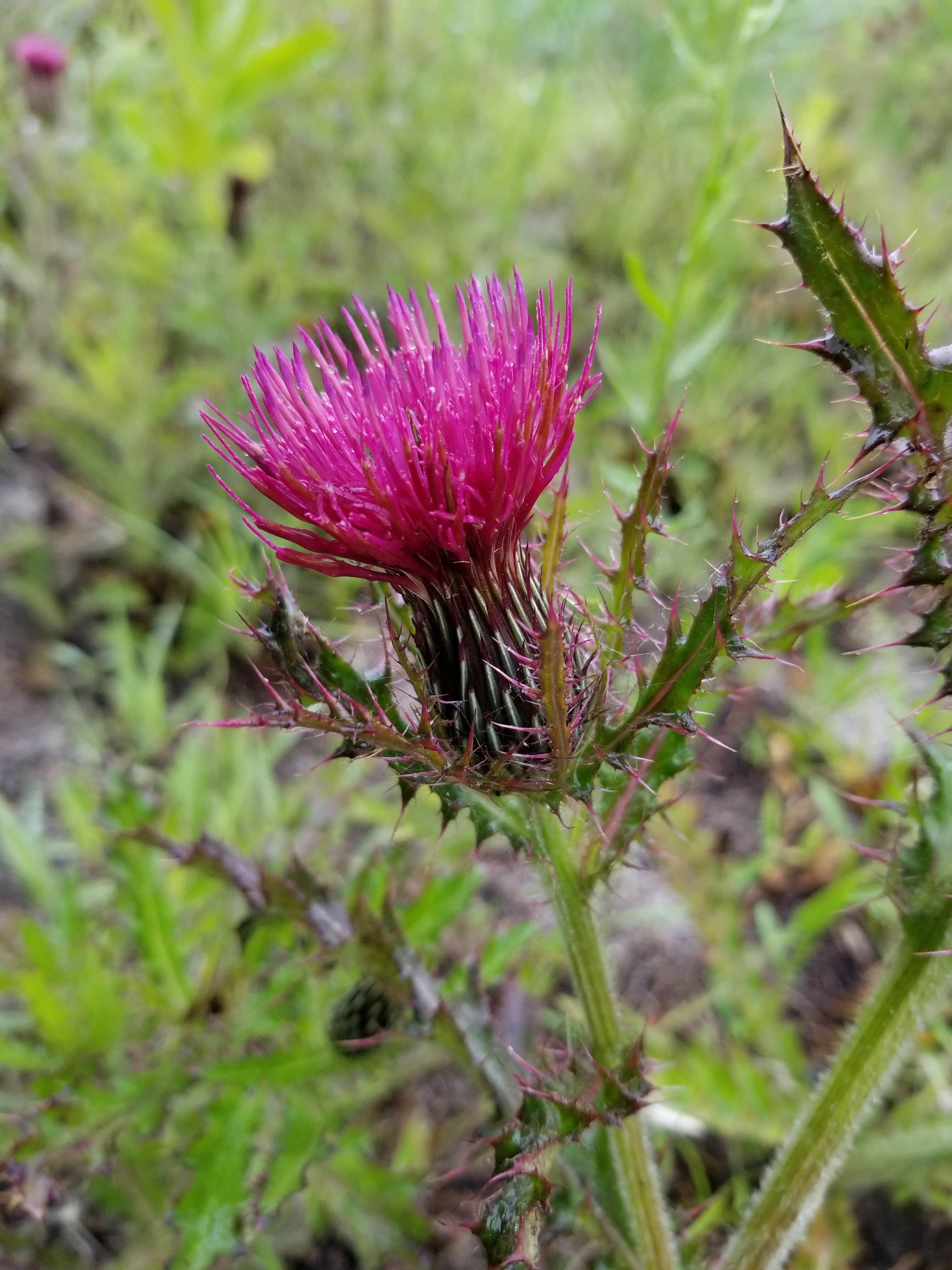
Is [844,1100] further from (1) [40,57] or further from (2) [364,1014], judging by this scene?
(1) [40,57]

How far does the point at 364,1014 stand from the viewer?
4.79 feet

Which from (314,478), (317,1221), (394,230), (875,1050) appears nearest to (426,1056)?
(317,1221)

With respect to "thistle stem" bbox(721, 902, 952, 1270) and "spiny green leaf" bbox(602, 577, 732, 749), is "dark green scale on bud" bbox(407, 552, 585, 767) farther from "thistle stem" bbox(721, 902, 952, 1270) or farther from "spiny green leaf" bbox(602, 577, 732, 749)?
"thistle stem" bbox(721, 902, 952, 1270)

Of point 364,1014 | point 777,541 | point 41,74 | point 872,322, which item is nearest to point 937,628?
point 777,541

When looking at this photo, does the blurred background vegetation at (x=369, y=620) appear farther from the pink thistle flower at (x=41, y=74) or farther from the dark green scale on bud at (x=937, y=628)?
the dark green scale on bud at (x=937, y=628)

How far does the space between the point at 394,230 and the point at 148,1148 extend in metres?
3.35

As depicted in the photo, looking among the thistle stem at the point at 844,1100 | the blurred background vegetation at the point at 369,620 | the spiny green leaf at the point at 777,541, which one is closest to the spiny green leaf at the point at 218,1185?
the blurred background vegetation at the point at 369,620

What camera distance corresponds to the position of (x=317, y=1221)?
67.8 inches

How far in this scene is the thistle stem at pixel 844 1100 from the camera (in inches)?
46.3

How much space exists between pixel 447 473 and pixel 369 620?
249cm

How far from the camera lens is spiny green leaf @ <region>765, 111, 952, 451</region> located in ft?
3.38

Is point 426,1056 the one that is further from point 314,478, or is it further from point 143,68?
point 143,68

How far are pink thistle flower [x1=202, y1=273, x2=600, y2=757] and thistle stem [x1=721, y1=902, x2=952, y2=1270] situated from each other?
630 millimetres

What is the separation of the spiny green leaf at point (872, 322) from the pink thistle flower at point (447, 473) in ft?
1.03
